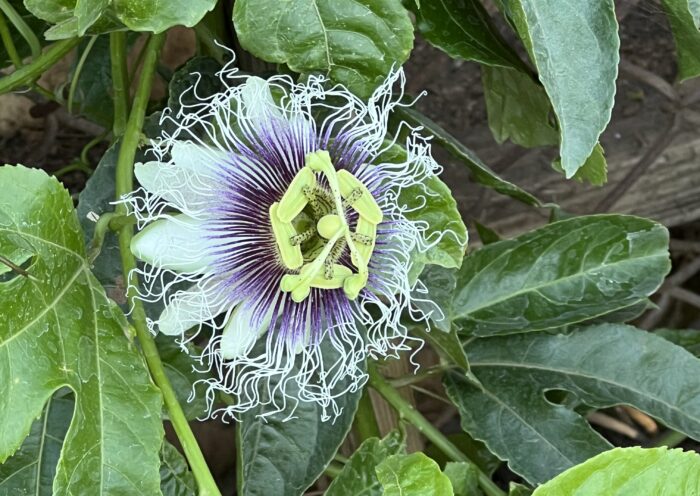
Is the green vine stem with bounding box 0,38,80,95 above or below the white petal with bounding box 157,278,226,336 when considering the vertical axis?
above

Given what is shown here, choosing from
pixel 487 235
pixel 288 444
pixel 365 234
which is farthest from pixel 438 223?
pixel 487 235

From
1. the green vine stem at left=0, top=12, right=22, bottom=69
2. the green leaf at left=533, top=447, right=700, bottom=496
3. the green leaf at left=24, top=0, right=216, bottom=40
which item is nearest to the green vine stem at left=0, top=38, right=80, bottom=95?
the green vine stem at left=0, top=12, right=22, bottom=69

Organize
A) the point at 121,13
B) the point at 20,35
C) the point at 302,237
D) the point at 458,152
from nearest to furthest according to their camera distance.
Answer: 1. the point at 121,13
2. the point at 302,237
3. the point at 458,152
4. the point at 20,35

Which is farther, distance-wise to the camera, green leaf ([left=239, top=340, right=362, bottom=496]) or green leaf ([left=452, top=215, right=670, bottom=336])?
green leaf ([left=452, top=215, right=670, bottom=336])

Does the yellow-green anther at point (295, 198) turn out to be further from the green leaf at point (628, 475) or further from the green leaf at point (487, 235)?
the green leaf at point (487, 235)

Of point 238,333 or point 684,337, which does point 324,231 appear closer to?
point 238,333

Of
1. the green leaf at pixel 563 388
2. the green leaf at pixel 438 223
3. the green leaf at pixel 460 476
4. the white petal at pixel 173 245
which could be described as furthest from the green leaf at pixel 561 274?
the white petal at pixel 173 245

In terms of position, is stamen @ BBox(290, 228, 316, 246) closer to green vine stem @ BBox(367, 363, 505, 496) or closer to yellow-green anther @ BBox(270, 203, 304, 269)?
yellow-green anther @ BBox(270, 203, 304, 269)
